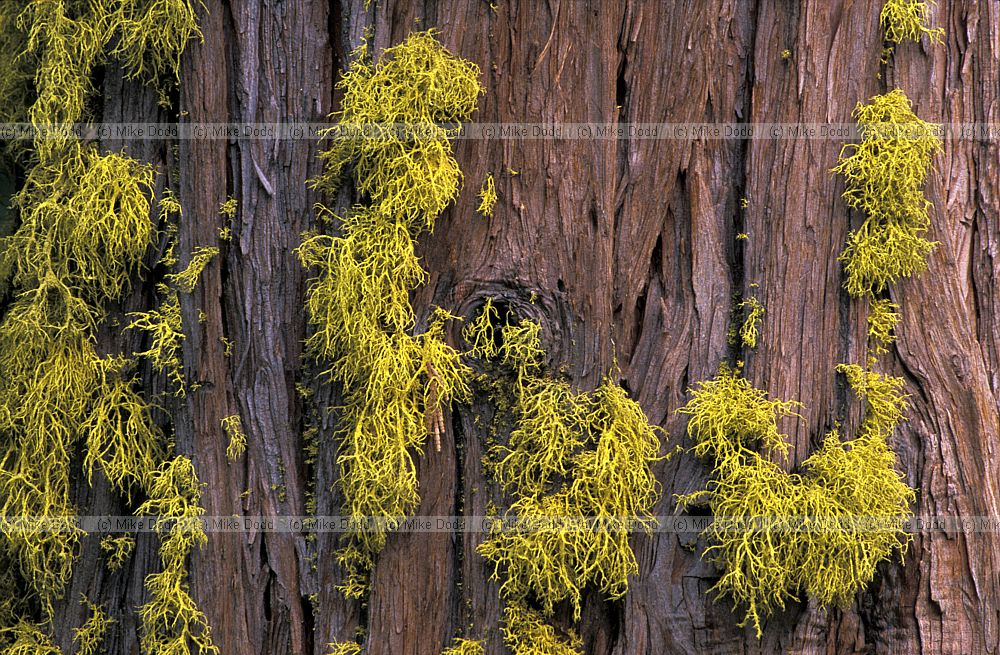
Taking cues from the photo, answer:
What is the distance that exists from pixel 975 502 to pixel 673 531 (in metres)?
1.04

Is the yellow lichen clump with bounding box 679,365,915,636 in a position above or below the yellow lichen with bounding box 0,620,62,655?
above

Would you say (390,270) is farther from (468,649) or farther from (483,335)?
(468,649)

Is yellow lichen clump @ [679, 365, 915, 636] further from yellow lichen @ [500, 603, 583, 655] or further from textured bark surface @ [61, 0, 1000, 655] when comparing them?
yellow lichen @ [500, 603, 583, 655]

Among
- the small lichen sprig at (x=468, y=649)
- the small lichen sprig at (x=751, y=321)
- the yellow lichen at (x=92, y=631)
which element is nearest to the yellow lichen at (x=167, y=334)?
the yellow lichen at (x=92, y=631)

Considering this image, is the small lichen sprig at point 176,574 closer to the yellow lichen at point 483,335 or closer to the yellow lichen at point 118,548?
the yellow lichen at point 118,548

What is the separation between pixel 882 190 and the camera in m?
2.43

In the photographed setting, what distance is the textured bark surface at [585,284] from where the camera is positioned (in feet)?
7.72

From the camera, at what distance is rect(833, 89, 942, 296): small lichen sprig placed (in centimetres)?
243

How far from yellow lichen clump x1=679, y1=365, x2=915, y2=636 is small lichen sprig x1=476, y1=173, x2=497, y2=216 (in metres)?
0.87

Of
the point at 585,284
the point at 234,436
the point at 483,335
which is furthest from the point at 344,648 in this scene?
the point at 585,284

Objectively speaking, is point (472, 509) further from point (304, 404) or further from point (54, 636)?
point (54, 636)

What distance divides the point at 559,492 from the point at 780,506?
671mm

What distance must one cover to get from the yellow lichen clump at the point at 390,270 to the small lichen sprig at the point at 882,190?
49.8 inches

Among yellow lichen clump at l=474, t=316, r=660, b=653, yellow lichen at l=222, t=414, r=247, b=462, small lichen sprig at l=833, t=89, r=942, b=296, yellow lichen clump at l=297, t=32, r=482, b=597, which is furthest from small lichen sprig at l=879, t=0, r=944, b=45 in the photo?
yellow lichen at l=222, t=414, r=247, b=462
